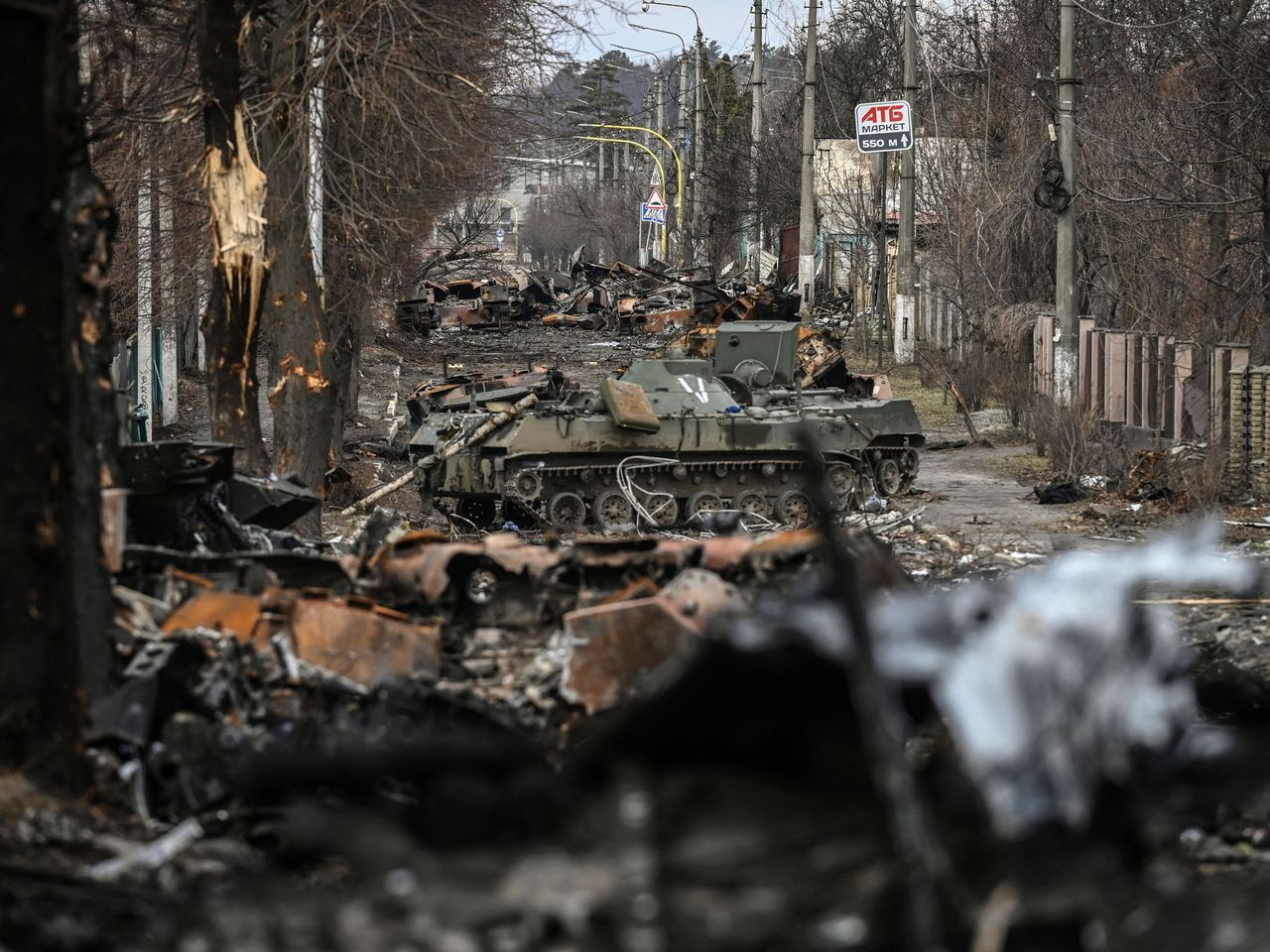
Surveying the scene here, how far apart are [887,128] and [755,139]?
17099 millimetres

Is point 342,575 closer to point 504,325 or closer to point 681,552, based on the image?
point 681,552

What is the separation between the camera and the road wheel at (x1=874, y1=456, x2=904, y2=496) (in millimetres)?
19500

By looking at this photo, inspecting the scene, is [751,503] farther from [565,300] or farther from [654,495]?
[565,300]

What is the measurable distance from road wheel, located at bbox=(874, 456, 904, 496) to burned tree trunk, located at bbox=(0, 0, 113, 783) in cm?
1460

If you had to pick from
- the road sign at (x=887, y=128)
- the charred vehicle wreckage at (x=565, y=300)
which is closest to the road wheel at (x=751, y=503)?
the road sign at (x=887, y=128)

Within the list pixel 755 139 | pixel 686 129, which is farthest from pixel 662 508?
pixel 686 129

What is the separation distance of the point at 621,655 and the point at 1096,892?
139 inches

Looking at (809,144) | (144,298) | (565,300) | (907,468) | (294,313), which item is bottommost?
(907,468)

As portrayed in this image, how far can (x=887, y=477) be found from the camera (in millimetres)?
19516

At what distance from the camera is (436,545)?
8125mm

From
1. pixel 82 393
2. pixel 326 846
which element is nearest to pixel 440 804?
pixel 326 846

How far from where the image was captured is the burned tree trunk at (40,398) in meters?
5.26

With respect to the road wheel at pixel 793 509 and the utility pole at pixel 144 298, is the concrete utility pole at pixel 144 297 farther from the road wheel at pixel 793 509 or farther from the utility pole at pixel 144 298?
the road wheel at pixel 793 509

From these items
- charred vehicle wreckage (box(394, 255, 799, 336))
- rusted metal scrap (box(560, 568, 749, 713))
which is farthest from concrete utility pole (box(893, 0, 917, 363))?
rusted metal scrap (box(560, 568, 749, 713))
